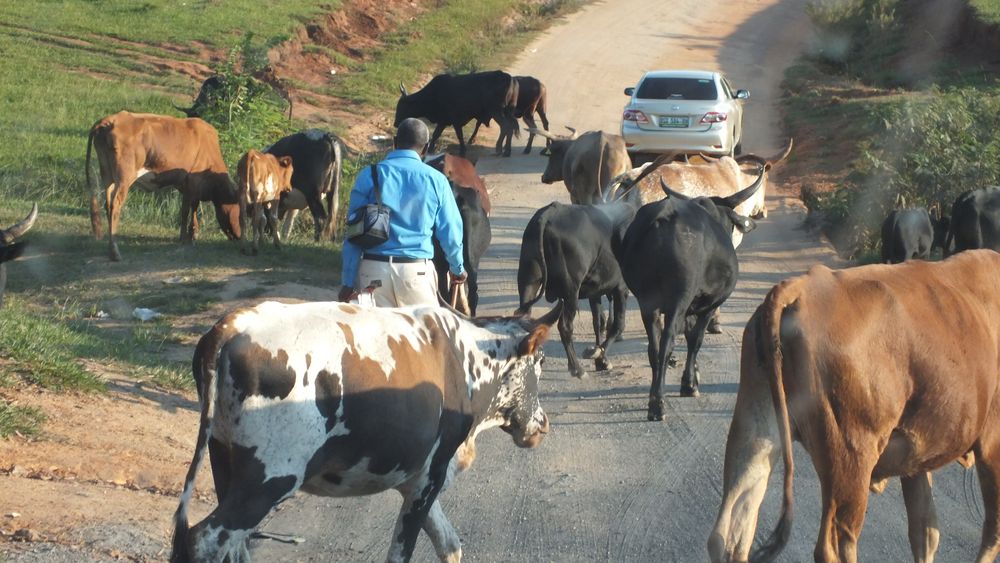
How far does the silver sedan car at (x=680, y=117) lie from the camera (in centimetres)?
2120

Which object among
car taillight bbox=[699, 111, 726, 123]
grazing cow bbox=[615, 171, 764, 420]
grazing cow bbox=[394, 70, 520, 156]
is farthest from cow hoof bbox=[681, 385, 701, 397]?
grazing cow bbox=[394, 70, 520, 156]

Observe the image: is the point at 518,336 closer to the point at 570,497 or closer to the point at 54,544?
the point at 570,497

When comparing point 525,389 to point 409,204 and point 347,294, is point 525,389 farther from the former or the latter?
point 347,294

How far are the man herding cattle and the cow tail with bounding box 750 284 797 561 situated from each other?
285 centimetres

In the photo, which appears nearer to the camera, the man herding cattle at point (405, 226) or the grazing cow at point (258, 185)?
the man herding cattle at point (405, 226)

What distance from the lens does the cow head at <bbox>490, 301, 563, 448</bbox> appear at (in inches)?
245

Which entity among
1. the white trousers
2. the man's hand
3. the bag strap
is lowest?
the man's hand

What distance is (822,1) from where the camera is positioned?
4128 cm

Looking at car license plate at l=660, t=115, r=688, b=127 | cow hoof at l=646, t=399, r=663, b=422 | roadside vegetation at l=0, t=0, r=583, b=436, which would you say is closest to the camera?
cow hoof at l=646, t=399, r=663, b=422

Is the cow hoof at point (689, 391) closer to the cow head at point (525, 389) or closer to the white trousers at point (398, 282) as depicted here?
the white trousers at point (398, 282)

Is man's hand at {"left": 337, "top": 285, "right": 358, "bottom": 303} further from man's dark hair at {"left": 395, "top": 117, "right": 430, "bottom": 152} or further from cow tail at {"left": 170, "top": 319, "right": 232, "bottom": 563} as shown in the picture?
cow tail at {"left": 170, "top": 319, "right": 232, "bottom": 563}

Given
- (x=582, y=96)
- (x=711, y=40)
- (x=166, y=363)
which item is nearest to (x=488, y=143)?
(x=582, y=96)

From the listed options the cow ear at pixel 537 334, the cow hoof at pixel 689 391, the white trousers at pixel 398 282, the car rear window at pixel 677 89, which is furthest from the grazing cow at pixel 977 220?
the car rear window at pixel 677 89

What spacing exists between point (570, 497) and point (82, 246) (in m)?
9.31
